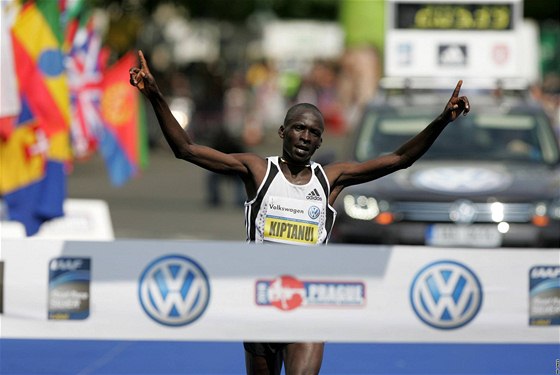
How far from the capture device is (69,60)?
18.1m

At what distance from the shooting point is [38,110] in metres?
13.2

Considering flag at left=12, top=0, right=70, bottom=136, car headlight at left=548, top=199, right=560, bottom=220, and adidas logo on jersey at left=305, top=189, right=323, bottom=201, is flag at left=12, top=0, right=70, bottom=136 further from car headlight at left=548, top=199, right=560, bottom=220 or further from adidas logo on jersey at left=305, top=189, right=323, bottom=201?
adidas logo on jersey at left=305, top=189, right=323, bottom=201

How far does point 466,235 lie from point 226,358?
3.14 m

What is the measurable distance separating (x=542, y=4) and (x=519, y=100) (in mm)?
60261

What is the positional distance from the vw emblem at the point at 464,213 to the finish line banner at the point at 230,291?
4064 mm

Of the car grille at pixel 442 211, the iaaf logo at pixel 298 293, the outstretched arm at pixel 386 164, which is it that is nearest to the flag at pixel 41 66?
the car grille at pixel 442 211

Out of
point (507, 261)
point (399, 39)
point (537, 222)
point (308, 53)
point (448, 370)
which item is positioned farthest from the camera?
point (308, 53)

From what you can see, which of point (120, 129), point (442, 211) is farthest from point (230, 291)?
point (120, 129)

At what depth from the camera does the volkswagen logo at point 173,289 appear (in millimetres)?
7824

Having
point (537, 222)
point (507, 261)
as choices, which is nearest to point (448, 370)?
point (507, 261)

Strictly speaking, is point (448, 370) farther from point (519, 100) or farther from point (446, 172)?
point (519, 100)

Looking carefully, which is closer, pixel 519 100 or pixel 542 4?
pixel 519 100

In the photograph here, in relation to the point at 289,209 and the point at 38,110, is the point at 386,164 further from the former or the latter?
the point at 38,110

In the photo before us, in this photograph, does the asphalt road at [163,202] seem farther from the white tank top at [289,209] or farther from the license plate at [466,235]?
the white tank top at [289,209]
